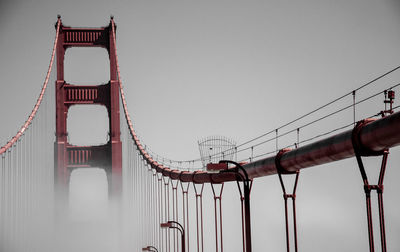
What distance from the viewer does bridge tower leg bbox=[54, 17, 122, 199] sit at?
95.2ft

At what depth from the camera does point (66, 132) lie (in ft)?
98.1

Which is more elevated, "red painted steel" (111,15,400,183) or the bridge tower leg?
the bridge tower leg

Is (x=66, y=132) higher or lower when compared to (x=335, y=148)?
higher

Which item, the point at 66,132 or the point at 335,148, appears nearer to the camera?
the point at 335,148

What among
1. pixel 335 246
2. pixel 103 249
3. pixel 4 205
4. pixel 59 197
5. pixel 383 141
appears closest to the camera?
pixel 383 141

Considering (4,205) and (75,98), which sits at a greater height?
(75,98)

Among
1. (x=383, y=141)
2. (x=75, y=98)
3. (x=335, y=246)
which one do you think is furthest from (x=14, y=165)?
(x=335, y=246)

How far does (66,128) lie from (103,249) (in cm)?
537

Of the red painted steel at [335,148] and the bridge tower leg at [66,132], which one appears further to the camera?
the bridge tower leg at [66,132]

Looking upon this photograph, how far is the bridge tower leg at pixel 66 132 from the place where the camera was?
29016mm

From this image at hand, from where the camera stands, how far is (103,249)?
30.4 metres

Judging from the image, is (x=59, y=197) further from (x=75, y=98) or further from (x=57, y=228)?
(x=75, y=98)

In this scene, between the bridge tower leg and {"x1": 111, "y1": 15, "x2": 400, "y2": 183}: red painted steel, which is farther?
the bridge tower leg

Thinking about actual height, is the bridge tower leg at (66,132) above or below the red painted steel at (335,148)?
above
